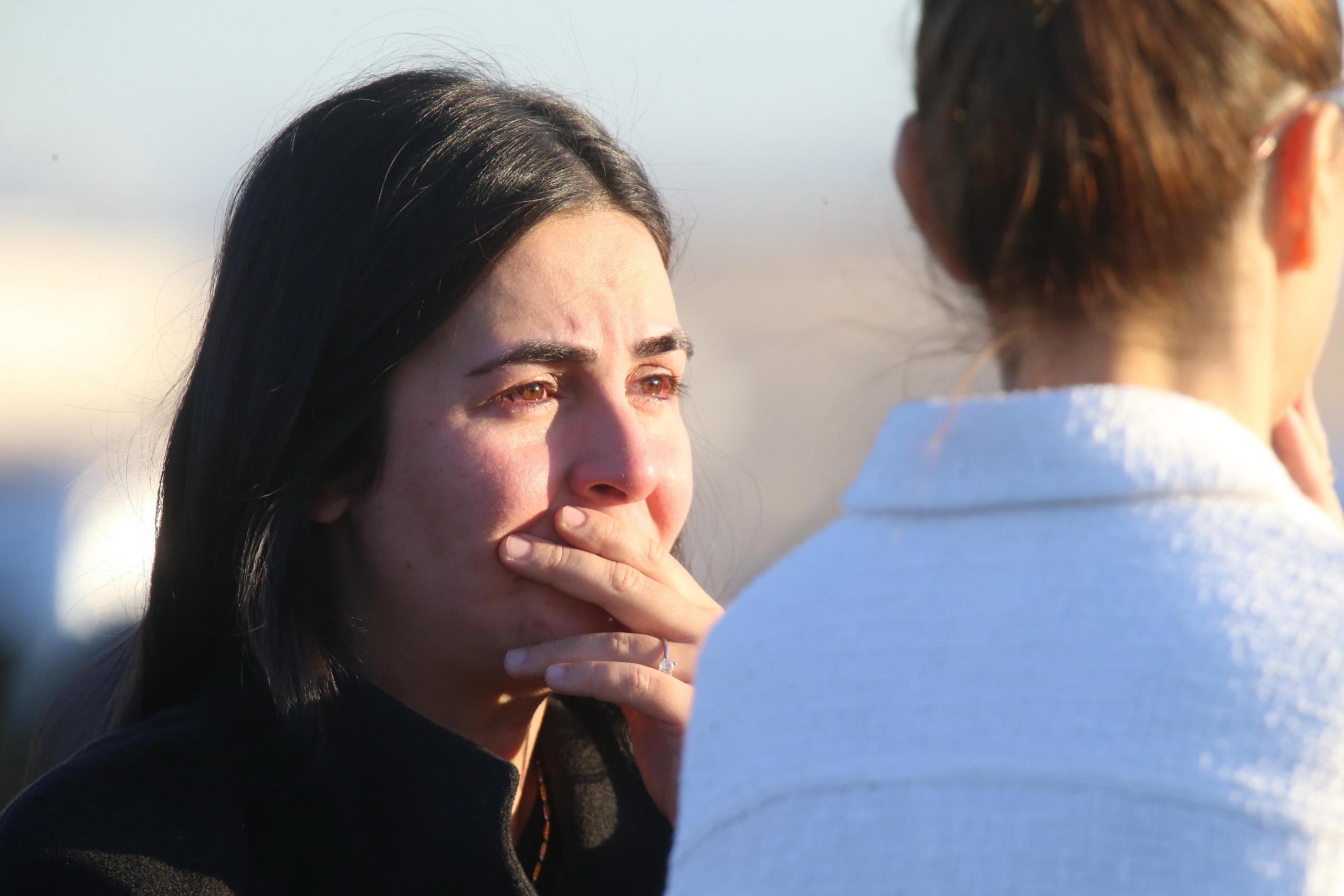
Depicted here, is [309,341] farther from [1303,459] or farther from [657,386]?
[1303,459]

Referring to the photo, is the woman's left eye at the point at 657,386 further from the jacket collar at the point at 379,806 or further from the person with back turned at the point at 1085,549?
the person with back turned at the point at 1085,549

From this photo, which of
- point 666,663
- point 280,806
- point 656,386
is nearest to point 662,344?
point 656,386

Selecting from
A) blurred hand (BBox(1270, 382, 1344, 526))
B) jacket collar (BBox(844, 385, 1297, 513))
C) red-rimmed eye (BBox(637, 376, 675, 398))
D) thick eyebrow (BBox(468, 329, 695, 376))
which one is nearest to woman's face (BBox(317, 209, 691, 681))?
thick eyebrow (BBox(468, 329, 695, 376))

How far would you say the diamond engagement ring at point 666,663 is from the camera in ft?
8.09

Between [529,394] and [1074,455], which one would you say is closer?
[1074,455]

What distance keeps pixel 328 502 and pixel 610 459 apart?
0.62 metres

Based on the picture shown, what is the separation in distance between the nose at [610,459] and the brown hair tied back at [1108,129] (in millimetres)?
1384

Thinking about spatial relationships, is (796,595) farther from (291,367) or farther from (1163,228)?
(291,367)

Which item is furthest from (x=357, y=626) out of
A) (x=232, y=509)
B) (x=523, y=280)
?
(x=523, y=280)

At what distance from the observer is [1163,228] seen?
108cm

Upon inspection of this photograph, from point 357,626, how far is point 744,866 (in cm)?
170

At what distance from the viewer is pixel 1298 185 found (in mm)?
1117

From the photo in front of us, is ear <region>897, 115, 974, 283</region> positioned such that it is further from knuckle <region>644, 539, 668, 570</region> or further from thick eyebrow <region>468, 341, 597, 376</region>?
knuckle <region>644, 539, 668, 570</region>

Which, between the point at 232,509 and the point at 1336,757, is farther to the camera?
the point at 232,509
